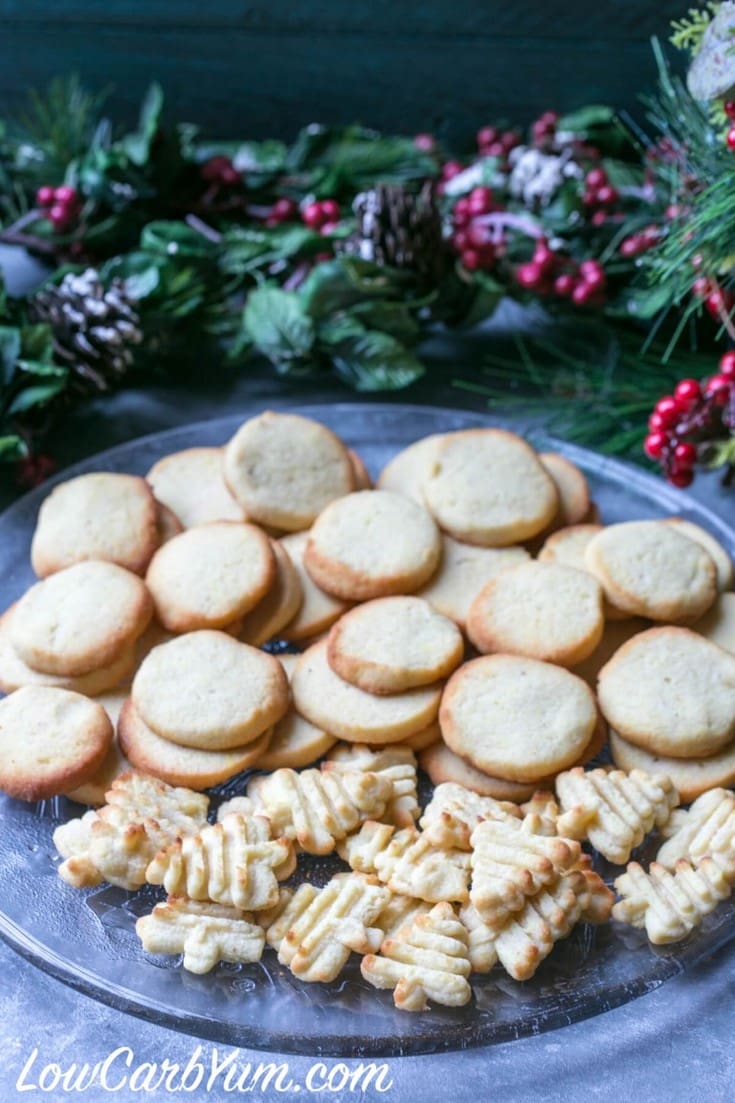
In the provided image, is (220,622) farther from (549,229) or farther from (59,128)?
(59,128)

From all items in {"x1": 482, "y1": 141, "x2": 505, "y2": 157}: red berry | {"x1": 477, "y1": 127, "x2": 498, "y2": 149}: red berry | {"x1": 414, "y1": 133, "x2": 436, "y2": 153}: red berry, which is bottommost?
{"x1": 414, "y1": 133, "x2": 436, "y2": 153}: red berry

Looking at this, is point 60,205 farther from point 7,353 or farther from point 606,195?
point 606,195

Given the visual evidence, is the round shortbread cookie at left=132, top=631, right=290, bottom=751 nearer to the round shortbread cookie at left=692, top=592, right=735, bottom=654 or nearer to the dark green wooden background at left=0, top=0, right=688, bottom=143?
the round shortbread cookie at left=692, top=592, right=735, bottom=654

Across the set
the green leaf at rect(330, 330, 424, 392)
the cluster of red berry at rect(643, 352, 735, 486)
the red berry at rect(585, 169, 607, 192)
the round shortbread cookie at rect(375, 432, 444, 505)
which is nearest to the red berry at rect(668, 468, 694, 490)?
the cluster of red berry at rect(643, 352, 735, 486)

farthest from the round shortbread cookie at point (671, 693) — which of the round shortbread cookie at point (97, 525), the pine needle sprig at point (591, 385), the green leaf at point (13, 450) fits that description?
the green leaf at point (13, 450)

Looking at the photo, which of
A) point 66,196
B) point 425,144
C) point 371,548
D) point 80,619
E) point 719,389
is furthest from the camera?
point 425,144

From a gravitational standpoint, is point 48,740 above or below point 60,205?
below

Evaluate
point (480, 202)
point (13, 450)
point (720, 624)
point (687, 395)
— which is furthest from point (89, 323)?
point (720, 624)
